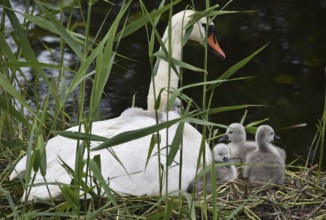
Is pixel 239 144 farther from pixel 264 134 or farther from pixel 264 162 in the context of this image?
pixel 264 162

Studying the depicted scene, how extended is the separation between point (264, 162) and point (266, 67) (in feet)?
12.2

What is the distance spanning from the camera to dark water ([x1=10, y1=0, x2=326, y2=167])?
8398 millimetres

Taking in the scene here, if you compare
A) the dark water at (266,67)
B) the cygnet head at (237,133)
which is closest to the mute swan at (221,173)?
the cygnet head at (237,133)

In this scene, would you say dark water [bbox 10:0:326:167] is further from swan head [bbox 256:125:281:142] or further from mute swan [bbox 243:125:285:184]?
mute swan [bbox 243:125:285:184]

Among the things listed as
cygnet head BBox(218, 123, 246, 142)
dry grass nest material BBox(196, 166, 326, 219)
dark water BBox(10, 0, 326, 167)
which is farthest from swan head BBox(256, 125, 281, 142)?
dark water BBox(10, 0, 326, 167)

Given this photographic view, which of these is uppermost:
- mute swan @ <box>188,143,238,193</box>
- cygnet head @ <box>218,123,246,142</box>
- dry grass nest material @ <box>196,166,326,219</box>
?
cygnet head @ <box>218,123,246,142</box>

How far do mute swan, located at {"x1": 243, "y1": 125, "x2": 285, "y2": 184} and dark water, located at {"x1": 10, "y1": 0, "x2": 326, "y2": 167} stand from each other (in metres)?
2.00

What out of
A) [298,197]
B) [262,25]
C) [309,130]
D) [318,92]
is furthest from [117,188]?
[262,25]

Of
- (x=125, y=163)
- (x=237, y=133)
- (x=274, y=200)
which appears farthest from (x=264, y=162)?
(x=125, y=163)

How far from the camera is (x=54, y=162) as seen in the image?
5078 mm

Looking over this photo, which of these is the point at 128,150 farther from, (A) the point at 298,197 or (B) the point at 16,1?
(B) the point at 16,1

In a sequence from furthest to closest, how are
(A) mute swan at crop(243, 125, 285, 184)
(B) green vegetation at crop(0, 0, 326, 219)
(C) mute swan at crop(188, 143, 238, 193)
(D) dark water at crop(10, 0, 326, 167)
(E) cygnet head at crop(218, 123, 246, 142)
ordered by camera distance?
(D) dark water at crop(10, 0, 326, 167)
(E) cygnet head at crop(218, 123, 246, 142)
(A) mute swan at crop(243, 125, 285, 184)
(C) mute swan at crop(188, 143, 238, 193)
(B) green vegetation at crop(0, 0, 326, 219)

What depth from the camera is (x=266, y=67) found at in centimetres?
912

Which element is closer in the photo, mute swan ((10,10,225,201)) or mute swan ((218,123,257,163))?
mute swan ((10,10,225,201))
